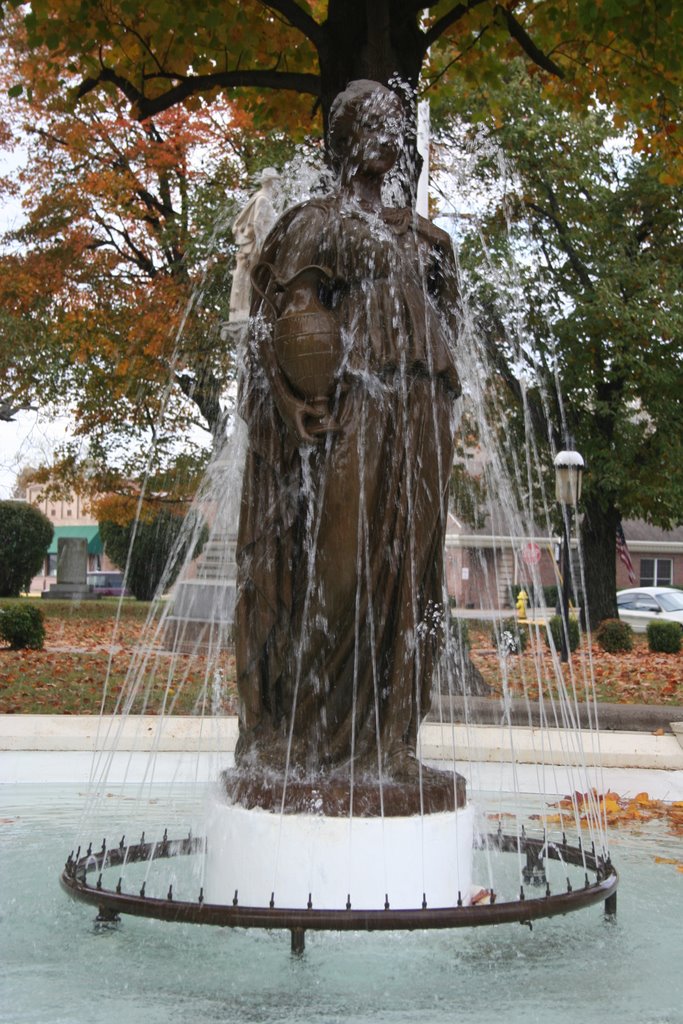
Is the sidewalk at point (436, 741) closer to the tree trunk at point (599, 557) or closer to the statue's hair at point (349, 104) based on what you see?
the statue's hair at point (349, 104)

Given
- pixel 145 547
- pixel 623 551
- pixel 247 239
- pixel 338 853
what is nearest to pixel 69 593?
pixel 145 547

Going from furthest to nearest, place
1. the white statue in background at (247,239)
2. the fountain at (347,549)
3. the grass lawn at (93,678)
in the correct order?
the white statue in background at (247,239), the grass lawn at (93,678), the fountain at (347,549)

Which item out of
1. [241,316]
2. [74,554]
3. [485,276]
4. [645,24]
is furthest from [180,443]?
[645,24]

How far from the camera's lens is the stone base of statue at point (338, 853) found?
4.55 meters

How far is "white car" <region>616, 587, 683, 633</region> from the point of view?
3469cm

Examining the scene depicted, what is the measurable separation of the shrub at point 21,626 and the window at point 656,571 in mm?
46315

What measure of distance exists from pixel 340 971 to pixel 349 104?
3113mm

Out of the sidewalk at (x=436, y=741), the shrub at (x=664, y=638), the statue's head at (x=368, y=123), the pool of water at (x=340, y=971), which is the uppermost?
the statue's head at (x=368, y=123)

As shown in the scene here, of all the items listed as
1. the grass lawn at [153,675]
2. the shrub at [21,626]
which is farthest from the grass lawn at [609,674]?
the shrub at [21,626]

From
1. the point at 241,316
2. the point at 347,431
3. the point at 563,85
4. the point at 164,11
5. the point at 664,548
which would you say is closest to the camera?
Answer: the point at 347,431

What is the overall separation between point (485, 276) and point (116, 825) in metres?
14.9

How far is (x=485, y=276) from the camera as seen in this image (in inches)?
824

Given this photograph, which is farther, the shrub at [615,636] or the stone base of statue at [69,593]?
the stone base of statue at [69,593]

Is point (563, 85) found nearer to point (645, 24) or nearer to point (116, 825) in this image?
point (645, 24)
